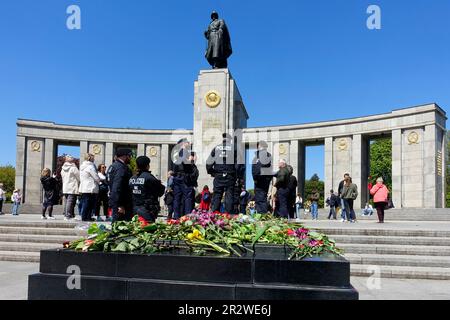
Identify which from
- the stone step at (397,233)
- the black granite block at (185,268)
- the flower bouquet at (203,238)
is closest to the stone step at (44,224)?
the flower bouquet at (203,238)

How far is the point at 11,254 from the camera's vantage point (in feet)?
30.1

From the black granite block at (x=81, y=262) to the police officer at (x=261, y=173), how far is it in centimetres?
808

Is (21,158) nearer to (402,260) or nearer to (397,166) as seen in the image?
(397,166)

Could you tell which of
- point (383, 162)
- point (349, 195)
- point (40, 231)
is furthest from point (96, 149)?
point (383, 162)

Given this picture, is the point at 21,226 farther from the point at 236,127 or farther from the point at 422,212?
the point at 422,212

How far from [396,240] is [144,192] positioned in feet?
19.0

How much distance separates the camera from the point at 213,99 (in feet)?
65.0

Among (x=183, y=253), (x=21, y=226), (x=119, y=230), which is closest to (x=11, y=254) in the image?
(x=21, y=226)

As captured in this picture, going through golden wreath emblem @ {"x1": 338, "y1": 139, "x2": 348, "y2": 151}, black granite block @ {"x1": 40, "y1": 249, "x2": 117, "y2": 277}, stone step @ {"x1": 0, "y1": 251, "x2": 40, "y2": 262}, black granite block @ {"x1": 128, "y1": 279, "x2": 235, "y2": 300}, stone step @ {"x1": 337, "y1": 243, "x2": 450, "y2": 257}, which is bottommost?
stone step @ {"x1": 0, "y1": 251, "x2": 40, "y2": 262}

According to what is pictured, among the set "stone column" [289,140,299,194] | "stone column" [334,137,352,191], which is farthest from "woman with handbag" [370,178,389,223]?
"stone column" [289,140,299,194]

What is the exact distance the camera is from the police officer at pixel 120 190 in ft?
25.1

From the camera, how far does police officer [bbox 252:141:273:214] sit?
1199 cm

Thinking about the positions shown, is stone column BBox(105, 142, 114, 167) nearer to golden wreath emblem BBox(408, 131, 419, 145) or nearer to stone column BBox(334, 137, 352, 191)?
stone column BBox(334, 137, 352, 191)

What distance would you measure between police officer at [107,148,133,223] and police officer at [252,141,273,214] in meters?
4.95
